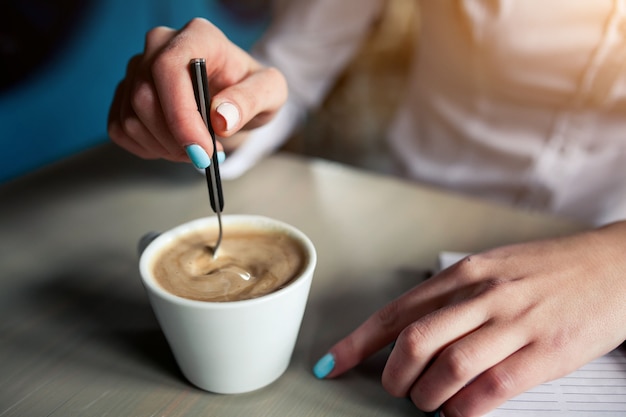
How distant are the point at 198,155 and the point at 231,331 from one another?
0.59 feet

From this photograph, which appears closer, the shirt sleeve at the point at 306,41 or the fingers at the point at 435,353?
the fingers at the point at 435,353

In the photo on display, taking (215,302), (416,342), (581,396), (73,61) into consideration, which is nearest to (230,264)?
(215,302)

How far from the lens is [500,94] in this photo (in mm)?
1032

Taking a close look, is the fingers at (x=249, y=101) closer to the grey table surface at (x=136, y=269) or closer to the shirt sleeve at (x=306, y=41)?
the grey table surface at (x=136, y=269)

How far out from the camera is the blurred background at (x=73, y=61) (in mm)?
1346

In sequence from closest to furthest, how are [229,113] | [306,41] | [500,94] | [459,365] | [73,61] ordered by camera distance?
[459,365], [229,113], [500,94], [306,41], [73,61]

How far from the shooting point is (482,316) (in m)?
0.50

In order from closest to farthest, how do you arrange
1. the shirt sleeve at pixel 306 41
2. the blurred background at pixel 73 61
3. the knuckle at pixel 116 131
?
the knuckle at pixel 116 131 < the shirt sleeve at pixel 306 41 < the blurred background at pixel 73 61

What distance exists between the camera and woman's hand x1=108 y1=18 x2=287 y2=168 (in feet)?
1.83

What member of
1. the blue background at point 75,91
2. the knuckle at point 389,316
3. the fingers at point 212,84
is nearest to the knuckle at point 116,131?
the fingers at point 212,84

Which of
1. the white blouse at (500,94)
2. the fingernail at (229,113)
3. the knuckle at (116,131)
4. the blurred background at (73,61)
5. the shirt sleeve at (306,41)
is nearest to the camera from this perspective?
the fingernail at (229,113)

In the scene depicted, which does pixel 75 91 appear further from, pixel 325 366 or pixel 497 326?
pixel 497 326

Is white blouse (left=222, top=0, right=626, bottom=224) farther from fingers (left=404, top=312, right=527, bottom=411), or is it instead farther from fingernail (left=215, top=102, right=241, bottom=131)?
fingers (left=404, top=312, right=527, bottom=411)

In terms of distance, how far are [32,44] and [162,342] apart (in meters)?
1.09
